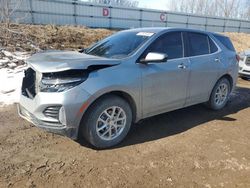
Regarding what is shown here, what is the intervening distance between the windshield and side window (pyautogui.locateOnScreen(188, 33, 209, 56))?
0.97 m

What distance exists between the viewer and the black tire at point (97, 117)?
3668 mm

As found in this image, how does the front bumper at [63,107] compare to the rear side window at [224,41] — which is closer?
the front bumper at [63,107]

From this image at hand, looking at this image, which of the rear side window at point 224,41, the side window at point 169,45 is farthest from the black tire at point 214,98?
the side window at point 169,45

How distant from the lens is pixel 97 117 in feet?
12.2

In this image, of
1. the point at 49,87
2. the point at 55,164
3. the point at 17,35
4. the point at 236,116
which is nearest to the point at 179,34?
the point at 236,116

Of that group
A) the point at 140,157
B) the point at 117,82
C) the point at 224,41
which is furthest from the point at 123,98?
the point at 224,41

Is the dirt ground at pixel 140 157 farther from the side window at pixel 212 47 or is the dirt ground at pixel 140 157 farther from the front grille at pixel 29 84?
the side window at pixel 212 47

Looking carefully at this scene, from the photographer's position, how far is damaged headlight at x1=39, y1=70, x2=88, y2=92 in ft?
11.3

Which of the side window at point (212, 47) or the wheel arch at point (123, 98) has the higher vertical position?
the side window at point (212, 47)

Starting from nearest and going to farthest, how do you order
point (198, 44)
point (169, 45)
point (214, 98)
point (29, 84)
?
point (29, 84), point (169, 45), point (198, 44), point (214, 98)

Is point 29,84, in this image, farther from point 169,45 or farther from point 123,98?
point 169,45

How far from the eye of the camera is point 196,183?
3.20 m

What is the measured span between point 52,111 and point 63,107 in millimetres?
176

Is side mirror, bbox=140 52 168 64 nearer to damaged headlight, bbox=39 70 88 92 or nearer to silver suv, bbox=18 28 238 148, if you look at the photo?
silver suv, bbox=18 28 238 148
